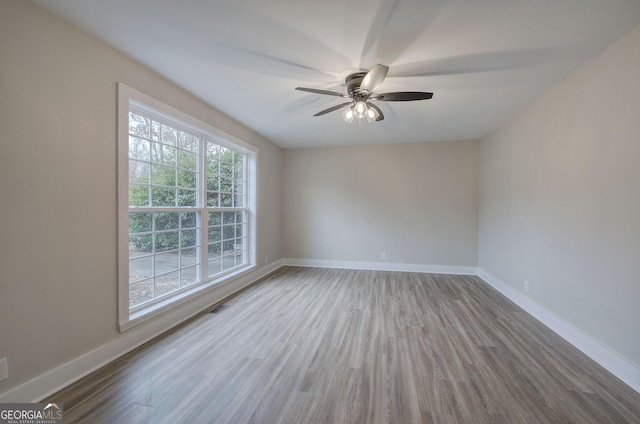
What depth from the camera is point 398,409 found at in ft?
5.15

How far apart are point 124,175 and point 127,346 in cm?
148

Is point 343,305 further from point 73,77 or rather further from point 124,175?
point 73,77

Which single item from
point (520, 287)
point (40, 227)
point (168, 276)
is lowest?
point (520, 287)

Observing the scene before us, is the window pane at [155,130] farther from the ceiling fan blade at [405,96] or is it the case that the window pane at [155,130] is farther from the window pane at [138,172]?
the ceiling fan blade at [405,96]

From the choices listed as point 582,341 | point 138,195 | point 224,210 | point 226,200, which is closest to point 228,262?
point 224,210

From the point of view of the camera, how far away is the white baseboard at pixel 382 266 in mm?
4898

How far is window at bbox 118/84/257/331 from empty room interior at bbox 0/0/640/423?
0.07ft

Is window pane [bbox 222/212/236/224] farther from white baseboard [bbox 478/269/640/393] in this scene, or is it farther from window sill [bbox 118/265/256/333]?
white baseboard [bbox 478/269/640/393]

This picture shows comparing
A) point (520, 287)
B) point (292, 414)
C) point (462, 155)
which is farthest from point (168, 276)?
point (462, 155)

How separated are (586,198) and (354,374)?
254 centimetres

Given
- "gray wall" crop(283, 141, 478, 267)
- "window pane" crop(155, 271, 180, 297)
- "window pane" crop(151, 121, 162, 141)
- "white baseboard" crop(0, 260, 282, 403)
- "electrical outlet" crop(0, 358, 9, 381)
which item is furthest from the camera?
"gray wall" crop(283, 141, 478, 267)

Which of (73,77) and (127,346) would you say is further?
(127,346)

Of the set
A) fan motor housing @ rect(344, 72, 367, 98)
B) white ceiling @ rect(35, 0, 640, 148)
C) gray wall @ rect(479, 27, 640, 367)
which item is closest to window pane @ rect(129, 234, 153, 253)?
white ceiling @ rect(35, 0, 640, 148)

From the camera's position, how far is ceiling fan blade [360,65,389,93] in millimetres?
1921
